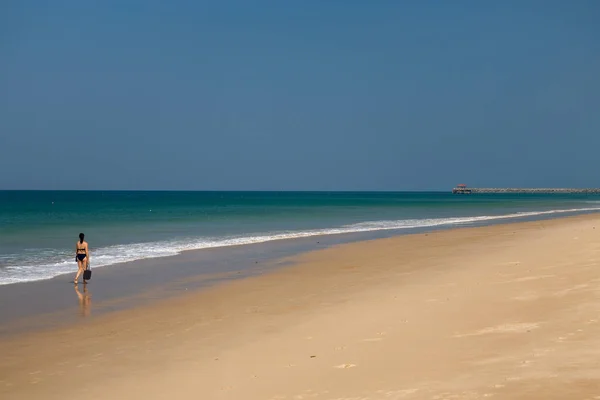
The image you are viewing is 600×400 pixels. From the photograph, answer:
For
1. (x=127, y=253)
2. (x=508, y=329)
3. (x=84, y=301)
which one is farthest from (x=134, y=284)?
(x=508, y=329)

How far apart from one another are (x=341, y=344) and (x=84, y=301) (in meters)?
7.28

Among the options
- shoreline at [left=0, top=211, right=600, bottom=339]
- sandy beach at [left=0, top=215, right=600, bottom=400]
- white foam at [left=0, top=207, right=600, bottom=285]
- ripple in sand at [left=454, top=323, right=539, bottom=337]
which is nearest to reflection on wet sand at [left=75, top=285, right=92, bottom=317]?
shoreline at [left=0, top=211, right=600, bottom=339]

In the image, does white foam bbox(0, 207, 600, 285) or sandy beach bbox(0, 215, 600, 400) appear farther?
white foam bbox(0, 207, 600, 285)

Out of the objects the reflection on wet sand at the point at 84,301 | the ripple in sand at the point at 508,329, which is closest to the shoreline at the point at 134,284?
the reflection on wet sand at the point at 84,301

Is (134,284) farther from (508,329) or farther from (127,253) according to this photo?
(508,329)

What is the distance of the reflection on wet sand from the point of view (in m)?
12.2

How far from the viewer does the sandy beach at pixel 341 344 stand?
6793 millimetres

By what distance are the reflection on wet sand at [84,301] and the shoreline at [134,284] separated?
0.02 m

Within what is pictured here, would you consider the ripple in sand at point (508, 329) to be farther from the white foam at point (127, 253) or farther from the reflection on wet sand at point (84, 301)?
the white foam at point (127, 253)

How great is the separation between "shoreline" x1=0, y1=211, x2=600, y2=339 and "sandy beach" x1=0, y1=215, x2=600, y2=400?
76 cm

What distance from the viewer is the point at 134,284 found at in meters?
15.7

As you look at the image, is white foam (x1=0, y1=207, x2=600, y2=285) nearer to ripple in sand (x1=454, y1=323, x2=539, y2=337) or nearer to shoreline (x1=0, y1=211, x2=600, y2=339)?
shoreline (x1=0, y1=211, x2=600, y2=339)

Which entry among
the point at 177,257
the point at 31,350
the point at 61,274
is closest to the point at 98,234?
the point at 177,257

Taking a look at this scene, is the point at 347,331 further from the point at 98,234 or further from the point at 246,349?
the point at 98,234
